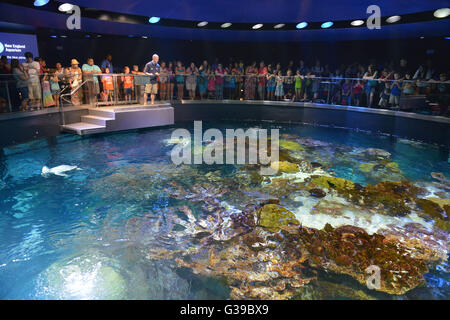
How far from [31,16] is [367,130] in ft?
40.3

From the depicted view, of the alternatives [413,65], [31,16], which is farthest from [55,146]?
[413,65]

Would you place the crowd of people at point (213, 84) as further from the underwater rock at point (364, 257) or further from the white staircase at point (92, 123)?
the underwater rock at point (364, 257)

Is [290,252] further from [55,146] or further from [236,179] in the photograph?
[55,146]

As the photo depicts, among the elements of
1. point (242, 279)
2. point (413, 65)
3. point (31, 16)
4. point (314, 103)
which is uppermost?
point (31, 16)

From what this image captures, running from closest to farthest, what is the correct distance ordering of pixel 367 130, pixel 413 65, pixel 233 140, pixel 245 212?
pixel 245 212 < pixel 233 140 < pixel 367 130 < pixel 413 65

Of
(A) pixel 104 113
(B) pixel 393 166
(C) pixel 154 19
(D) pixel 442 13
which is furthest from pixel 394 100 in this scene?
(A) pixel 104 113

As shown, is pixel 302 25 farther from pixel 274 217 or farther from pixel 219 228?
pixel 219 228

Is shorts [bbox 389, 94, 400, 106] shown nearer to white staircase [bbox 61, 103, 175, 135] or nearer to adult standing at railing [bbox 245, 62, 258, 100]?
adult standing at railing [bbox 245, 62, 258, 100]

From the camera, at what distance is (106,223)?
507 cm

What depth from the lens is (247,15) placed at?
12094 mm

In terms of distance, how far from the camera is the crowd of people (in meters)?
9.50

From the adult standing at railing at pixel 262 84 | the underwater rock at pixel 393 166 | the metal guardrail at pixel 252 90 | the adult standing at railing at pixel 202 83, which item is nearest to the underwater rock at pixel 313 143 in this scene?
the underwater rock at pixel 393 166

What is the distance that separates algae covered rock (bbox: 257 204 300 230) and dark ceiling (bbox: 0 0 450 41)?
712 centimetres

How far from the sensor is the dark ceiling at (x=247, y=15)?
986 cm
